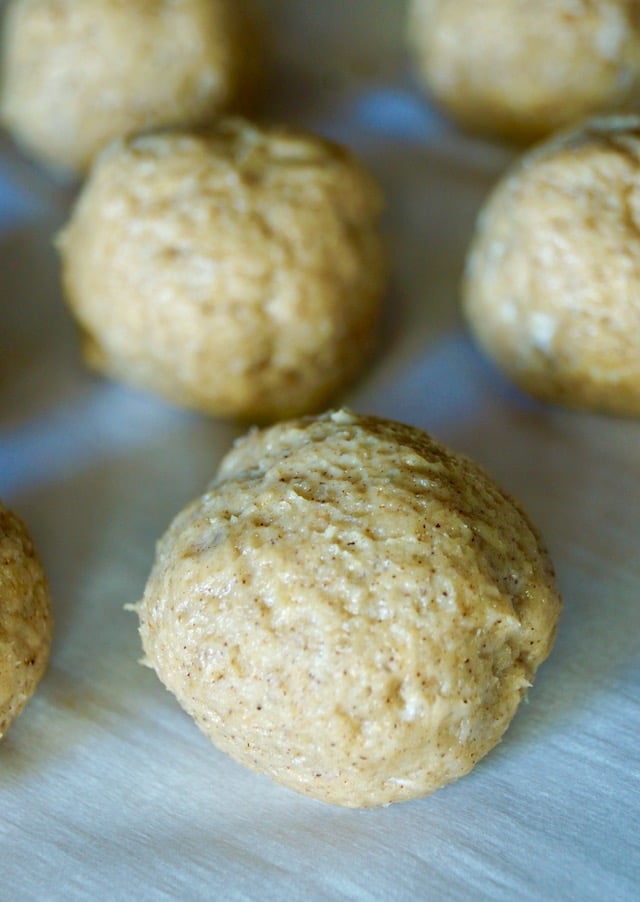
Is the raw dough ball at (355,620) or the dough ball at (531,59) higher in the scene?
the dough ball at (531,59)

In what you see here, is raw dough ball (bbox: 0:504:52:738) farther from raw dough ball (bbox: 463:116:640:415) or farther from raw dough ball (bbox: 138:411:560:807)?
raw dough ball (bbox: 463:116:640:415)

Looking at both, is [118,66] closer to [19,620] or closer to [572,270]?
[572,270]

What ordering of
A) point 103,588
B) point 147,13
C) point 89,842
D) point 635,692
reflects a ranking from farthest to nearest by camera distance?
point 147,13 < point 103,588 < point 635,692 < point 89,842

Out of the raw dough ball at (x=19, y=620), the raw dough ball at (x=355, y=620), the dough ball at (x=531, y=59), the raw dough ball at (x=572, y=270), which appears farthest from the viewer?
the dough ball at (x=531, y=59)

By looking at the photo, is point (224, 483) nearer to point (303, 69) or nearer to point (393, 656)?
point (393, 656)

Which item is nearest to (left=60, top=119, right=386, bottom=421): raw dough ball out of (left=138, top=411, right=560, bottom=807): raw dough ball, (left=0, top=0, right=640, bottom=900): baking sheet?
(left=0, top=0, right=640, bottom=900): baking sheet

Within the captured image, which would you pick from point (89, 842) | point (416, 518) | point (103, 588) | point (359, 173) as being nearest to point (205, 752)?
point (89, 842)

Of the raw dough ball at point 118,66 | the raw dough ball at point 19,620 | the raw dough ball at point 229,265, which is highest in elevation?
the raw dough ball at point 118,66

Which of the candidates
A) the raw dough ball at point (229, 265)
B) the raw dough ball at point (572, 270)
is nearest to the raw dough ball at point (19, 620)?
the raw dough ball at point (229, 265)

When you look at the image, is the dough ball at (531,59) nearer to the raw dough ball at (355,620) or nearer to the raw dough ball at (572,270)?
the raw dough ball at (572,270)
